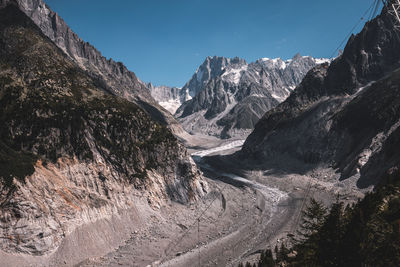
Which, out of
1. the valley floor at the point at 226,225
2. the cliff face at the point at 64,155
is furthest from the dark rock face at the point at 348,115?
the cliff face at the point at 64,155

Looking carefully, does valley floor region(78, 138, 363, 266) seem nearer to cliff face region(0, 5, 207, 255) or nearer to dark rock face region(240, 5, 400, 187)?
cliff face region(0, 5, 207, 255)

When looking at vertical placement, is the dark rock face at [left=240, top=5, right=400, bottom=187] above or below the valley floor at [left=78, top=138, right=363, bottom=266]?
above

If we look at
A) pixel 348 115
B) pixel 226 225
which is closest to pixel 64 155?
pixel 226 225

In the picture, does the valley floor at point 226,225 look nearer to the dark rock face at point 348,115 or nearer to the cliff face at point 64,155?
the cliff face at point 64,155

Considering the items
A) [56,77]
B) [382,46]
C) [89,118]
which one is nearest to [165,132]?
[89,118]

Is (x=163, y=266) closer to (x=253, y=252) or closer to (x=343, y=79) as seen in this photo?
(x=253, y=252)

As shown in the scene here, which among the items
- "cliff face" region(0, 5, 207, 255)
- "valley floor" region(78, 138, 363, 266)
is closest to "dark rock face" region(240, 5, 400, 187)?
"valley floor" region(78, 138, 363, 266)
